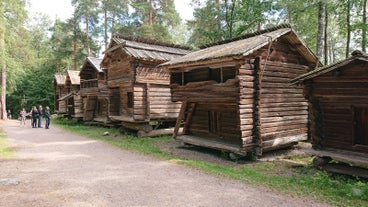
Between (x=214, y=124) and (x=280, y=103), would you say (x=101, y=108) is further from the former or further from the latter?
(x=280, y=103)

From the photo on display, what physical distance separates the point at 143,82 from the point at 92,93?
10.8 meters

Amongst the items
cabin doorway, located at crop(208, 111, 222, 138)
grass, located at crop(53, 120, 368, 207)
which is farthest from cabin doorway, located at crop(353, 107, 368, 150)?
cabin doorway, located at crop(208, 111, 222, 138)

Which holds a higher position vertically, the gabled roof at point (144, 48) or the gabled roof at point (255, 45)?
the gabled roof at point (144, 48)

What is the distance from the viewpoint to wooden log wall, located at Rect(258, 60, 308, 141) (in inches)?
516

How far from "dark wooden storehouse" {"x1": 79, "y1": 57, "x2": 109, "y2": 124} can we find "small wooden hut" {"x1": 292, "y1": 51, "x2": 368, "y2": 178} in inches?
795

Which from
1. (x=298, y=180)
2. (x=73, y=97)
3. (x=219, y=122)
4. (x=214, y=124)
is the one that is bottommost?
(x=298, y=180)

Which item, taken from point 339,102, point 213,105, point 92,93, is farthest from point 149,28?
point 339,102

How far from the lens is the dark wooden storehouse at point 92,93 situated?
88.4ft

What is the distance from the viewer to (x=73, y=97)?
33781 millimetres

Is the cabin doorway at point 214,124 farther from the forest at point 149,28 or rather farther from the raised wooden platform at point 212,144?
the forest at point 149,28

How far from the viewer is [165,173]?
33.2 feet

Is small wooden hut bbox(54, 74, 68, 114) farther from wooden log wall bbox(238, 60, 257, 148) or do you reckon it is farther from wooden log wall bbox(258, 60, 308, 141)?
wooden log wall bbox(258, 60, 308, 141)

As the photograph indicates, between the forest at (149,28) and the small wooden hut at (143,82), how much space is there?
13.4 feet

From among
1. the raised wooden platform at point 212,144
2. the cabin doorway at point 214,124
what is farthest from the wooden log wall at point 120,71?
the cabin doorway at point 214,124
